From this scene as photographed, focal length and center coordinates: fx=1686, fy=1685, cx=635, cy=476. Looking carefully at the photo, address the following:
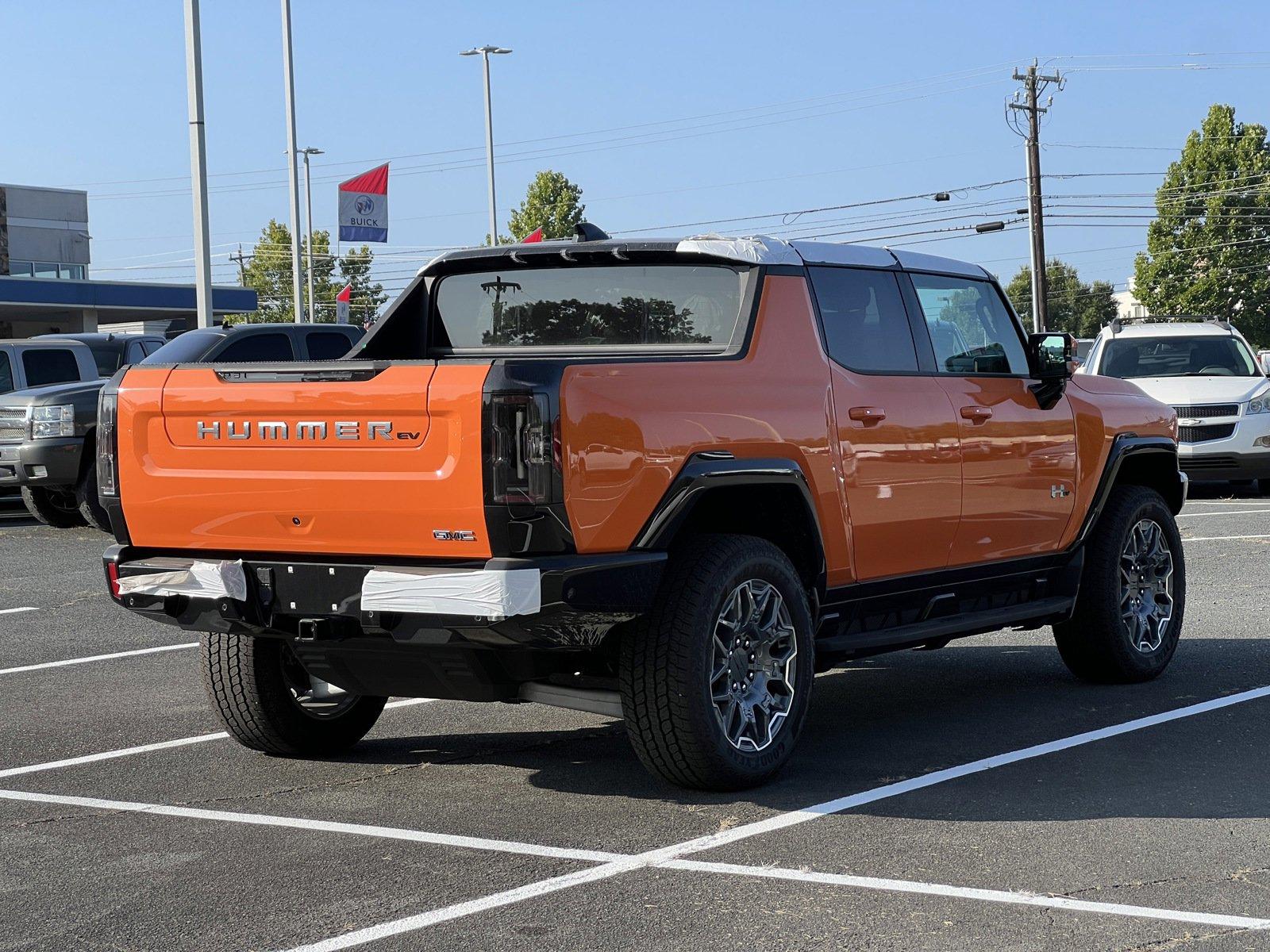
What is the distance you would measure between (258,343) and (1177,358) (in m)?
10.7

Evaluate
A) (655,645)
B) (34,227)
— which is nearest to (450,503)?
(655,645)

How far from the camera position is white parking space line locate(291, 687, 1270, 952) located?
4.40 m

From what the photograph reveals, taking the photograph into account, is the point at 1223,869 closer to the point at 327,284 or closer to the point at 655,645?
the point at 655,645

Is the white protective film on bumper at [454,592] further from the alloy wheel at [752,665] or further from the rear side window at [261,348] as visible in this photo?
the rear side window at [261,348]

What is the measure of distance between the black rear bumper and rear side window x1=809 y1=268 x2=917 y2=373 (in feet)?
4.87

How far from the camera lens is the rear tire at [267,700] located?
249 inches

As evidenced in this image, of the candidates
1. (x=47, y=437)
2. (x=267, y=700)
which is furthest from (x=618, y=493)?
(x=47, y=437)

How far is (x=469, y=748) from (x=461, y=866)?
175cm

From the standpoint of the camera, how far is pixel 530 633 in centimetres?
518

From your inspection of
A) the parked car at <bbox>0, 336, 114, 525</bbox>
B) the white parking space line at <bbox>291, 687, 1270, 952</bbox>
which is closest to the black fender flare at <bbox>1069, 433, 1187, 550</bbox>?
the white parking space line at <bbox>291, 687, 1270, 952</bbox>

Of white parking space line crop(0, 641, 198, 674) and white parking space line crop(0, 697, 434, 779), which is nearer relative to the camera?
white parking space line crop(0, 697, 434, 779)

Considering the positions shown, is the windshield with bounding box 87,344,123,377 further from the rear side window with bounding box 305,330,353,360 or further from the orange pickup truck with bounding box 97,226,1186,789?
the orange pickup truck with bounding box 97,226,1186,789

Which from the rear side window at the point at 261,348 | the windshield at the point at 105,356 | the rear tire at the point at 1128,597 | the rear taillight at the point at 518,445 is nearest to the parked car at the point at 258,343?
the rear side window at the point at 261,348

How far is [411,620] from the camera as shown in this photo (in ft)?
17.1
